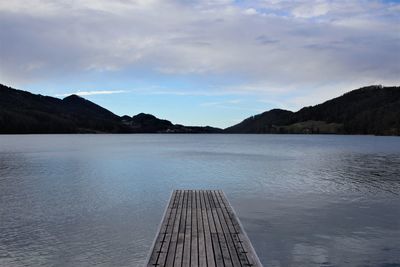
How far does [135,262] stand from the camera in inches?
627

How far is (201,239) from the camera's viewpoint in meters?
14.3

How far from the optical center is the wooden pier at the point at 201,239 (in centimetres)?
1189

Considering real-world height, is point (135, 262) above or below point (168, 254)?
below

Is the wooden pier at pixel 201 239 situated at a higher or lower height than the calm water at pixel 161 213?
higher

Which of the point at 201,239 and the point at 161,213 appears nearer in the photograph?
→ the point at 201,239

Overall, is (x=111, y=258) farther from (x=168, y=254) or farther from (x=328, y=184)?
(x=328, y=184)

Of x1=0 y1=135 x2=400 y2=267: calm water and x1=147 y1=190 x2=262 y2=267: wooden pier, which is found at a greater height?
x1=147 y1=190 x2=262 y2=267: wooden pier

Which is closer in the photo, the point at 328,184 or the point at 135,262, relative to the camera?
the point at 135,262

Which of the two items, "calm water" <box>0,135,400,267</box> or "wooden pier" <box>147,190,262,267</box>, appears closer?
"wooden pier" <box>147,190,262,267</box>

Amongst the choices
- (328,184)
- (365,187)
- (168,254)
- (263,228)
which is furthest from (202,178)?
(168,254)

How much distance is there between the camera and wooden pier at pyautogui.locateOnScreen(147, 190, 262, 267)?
11891 mm

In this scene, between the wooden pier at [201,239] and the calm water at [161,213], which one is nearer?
the wooden pier at [201,239]

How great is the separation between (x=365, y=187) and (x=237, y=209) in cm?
1748

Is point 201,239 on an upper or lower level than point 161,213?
upper
